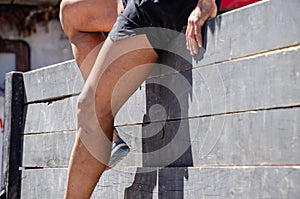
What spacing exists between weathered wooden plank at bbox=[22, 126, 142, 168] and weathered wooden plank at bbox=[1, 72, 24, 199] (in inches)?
2.5

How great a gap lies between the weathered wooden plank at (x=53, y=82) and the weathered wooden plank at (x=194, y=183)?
0.40m

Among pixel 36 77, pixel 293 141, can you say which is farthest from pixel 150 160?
pixel 36 77

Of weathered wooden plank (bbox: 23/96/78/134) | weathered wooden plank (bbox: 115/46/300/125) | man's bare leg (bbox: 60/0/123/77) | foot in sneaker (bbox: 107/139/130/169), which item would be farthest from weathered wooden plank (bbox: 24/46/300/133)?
weathered wooden plank (bbox: 23/96/78/134)

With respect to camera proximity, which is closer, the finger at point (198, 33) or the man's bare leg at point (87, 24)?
the finger at point (198, 33)

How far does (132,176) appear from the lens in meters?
2.76

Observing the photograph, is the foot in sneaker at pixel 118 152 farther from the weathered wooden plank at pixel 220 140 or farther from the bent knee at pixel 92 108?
the bent knee at pixel 92 108

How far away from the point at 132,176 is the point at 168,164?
0.27m

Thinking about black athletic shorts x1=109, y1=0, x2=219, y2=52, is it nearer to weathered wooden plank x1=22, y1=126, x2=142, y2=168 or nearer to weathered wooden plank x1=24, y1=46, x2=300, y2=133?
weathered wooden plank x1=24, y1=46, x2=300, y2=133

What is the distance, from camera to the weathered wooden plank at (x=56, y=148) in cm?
278

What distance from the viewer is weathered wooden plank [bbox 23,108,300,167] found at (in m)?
1.94

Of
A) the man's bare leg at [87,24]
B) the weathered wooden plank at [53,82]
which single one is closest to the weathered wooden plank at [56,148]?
the weathered wooden plank at [53,82]

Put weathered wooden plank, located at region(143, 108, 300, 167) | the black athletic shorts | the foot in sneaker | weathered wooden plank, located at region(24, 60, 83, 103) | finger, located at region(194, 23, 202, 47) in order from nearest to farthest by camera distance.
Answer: weathered wooden plank, located at region(143, 108, 300, 167) → finger, located at region(194, 23, 202, 47) → the black athletic shorts → the foot in sneaker → weathered wooden plank, located at region(24, 60, 83, 103)

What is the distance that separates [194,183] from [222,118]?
27 cm

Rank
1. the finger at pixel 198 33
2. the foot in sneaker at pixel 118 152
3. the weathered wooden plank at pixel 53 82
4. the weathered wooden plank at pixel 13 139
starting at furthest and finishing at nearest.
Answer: the weathered wooden plank at pixel 13 139, the weathered wooden plank at pixel 53 82, the foot in sneaker at pixel 118 152, the finger at pixel 198 33
